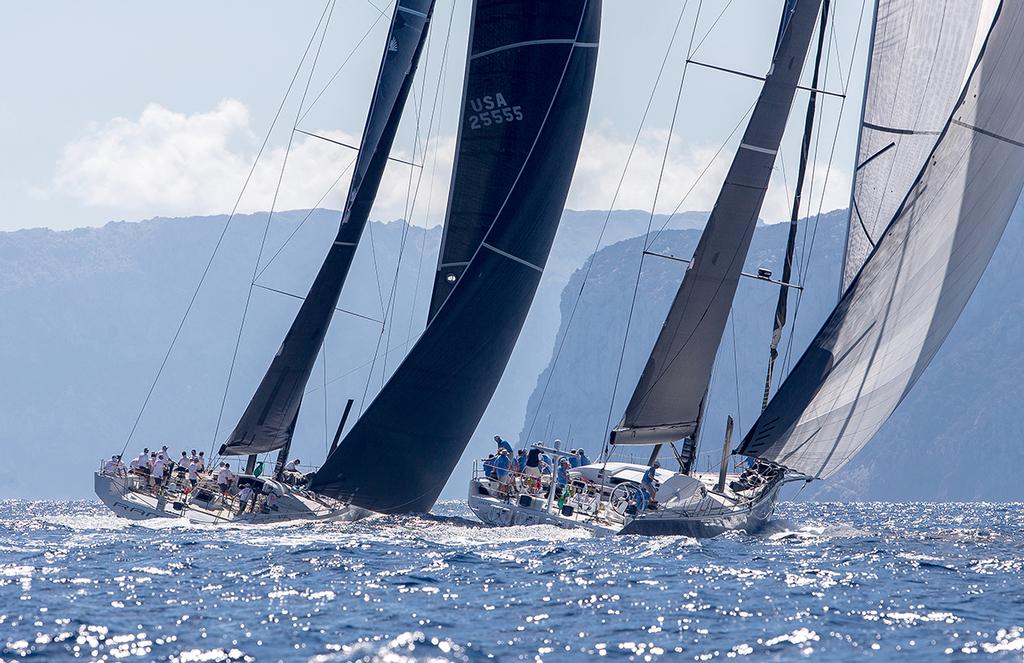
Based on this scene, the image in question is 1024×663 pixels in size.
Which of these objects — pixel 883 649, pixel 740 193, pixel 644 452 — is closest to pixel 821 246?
pixel 644 452

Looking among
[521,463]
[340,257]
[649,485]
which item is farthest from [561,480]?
[340,257]

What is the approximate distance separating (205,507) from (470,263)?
7702 mm

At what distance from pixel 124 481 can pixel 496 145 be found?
11.0 meters

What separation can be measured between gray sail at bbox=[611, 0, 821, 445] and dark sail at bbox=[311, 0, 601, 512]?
2.82m

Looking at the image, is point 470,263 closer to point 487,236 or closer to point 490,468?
point 487,236

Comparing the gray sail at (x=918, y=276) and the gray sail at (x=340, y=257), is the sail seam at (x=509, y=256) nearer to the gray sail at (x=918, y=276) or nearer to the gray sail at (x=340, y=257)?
the gray sail at (x=340, y=257)

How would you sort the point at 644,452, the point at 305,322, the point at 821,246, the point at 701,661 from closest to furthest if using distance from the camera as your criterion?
1. the point at 701,661
2. the point at 305,322
3. the point at 644,452
4. the point at 821,246

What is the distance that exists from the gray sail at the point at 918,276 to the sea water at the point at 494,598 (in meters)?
2.14

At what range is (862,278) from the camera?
1973cm

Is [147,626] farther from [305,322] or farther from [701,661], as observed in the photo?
[305,322]

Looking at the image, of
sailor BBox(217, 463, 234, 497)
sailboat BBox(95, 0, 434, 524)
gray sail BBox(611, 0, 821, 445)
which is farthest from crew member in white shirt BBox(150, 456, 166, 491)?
gray sail BBox(611, 0, 821, 445)

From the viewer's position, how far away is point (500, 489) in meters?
23.5

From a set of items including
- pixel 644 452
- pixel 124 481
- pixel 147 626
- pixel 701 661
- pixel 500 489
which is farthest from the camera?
pixel 644 452

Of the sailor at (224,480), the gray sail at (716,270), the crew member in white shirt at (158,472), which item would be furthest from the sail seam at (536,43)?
the crew member in white shirt at (158,472)
